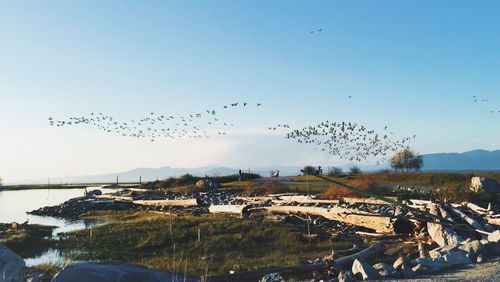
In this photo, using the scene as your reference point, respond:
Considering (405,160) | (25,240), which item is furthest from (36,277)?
(405,160)

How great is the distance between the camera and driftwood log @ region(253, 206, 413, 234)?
24.6m

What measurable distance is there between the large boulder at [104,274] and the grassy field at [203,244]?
6418 mm

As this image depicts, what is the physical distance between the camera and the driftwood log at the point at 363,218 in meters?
24.6

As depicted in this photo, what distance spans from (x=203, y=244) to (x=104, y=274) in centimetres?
1524

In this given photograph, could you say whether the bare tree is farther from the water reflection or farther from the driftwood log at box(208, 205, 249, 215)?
the water reflection

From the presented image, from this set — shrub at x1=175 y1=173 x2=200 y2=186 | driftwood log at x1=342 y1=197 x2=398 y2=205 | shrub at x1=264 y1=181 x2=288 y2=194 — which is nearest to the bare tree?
shrub at x1=175 y1=173 x2=200 y2=186

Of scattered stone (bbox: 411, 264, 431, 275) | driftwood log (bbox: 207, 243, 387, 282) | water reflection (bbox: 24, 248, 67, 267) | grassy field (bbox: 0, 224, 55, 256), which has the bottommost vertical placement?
water reflection (bbox: 24, 248, 67, 267)

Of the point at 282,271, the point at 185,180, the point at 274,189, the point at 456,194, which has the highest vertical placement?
the point at 185,180

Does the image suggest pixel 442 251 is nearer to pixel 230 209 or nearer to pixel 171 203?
pixel 230 209

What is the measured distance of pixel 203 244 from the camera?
2700 centimetres

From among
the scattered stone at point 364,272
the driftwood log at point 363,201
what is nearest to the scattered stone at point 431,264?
the scattered stone at point 364,272

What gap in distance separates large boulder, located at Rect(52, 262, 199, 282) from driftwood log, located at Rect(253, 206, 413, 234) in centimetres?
1371

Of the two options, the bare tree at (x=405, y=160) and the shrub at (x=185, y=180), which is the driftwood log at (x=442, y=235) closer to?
the shrub at (x=185, y=180)

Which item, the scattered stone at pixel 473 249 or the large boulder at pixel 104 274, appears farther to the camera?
the scattered stone at pixel 473 249
